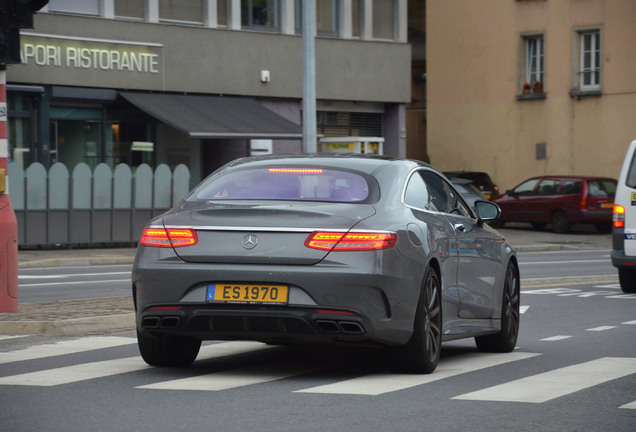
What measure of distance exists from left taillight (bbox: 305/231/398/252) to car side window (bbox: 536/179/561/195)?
31.5 metres

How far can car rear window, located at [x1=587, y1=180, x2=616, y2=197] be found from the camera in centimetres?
3869

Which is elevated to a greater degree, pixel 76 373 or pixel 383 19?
pixel 383 19

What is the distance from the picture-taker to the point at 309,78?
2445cm

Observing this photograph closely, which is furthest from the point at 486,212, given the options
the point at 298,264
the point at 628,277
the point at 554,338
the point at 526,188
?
the point at 526,188

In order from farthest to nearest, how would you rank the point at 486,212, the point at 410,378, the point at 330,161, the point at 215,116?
the point at 215,116 < the point at 486,212 < the point at 330,161 < the point at 410,378

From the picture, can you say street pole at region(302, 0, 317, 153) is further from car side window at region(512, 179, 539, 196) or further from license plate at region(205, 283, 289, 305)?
car side window at region(512, 179, 539, 196)

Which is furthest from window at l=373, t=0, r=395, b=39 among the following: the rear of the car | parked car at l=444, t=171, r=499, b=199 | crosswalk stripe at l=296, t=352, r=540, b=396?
the rear of the car

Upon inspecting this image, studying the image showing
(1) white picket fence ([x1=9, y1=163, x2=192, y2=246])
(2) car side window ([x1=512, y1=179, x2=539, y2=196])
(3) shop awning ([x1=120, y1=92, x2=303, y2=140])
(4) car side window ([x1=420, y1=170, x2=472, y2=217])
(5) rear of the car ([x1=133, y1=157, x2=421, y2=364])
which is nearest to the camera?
(5) rear of the car ([x1=133, y1=157, x2=421, y2=364])

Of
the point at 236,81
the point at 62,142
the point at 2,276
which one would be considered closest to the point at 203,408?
the point at 2,276

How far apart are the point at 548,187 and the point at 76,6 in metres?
14.7

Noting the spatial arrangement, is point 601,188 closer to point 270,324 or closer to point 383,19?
point 383,19

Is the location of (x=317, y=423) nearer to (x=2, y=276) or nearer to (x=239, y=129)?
(x=2, y=276)

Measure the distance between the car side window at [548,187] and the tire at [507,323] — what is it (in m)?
28.5

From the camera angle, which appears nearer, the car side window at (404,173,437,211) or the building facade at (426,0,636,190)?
the car side window at (404,173,437,211)
